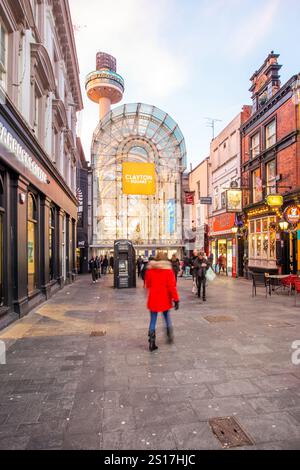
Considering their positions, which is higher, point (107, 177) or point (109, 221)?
point (107, 177)

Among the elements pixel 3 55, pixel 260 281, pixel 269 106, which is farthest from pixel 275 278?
pixel 3 55

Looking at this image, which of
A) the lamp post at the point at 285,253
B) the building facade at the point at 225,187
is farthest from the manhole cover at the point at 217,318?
the building facade at the point at 225,187

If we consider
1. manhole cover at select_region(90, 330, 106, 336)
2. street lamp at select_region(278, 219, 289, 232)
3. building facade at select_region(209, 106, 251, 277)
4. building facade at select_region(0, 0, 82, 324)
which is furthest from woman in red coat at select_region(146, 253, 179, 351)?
building facade at select_region(209, 106, 251, 277)

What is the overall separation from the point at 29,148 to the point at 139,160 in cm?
2830

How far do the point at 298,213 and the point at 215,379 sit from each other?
12106 millimetres

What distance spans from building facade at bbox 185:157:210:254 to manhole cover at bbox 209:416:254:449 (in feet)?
78.6

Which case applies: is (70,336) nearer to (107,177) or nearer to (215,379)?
(215,379)

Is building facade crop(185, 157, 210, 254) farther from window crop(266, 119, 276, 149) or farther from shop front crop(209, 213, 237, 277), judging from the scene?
window crop(266, 119, 276, 149)

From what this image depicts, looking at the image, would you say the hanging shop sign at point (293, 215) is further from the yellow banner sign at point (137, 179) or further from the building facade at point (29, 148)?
the yellow banner sign at point (137, 179)

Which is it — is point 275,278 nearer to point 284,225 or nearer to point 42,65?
point 284,225

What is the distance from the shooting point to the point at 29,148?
987 cm

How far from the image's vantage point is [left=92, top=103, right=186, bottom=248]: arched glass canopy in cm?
3516
